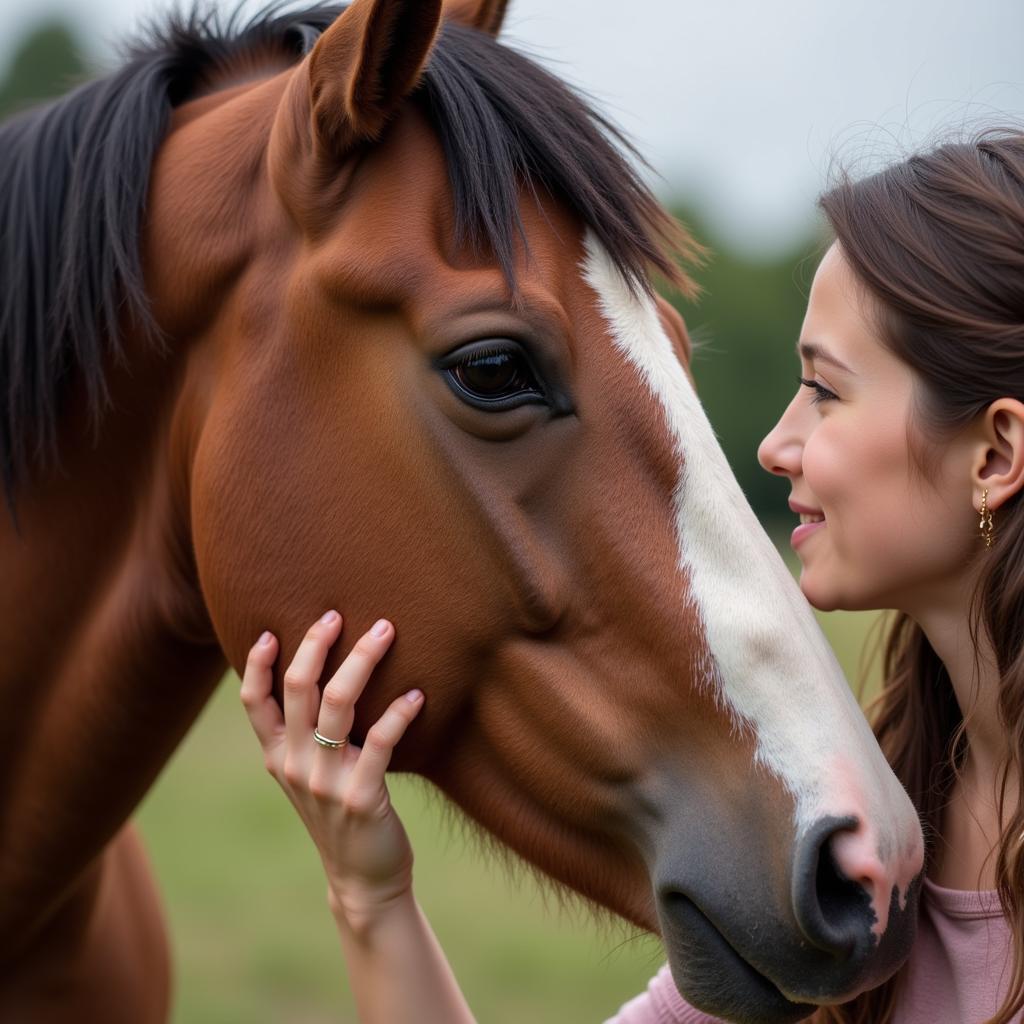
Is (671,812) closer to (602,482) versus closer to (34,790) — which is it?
(602,482)

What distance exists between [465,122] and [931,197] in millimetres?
725

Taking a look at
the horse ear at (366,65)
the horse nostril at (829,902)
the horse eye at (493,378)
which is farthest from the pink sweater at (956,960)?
the horse ear at (366,65)

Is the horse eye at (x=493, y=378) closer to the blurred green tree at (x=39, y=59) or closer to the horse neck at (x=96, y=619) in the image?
the horse neck at (x=96, y=619)

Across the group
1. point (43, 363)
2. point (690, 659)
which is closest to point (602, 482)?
point (690, 659)

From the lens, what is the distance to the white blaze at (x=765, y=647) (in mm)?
1489

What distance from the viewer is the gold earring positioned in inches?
66.7

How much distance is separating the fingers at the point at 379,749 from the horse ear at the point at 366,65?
0.81 meters

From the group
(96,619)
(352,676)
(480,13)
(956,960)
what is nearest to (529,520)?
(352,676)

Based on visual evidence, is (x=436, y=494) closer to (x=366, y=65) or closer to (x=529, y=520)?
(x=529, y=520)

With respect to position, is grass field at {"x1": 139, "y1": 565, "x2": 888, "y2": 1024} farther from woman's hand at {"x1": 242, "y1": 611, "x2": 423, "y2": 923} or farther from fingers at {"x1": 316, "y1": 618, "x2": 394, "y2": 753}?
fingers at {"x1": 316, "y1": 618, "x2": 394, "y2": 753}

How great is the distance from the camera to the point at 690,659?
158 cm

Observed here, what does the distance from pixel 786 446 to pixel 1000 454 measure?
34 centimetres

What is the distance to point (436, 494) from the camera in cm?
166

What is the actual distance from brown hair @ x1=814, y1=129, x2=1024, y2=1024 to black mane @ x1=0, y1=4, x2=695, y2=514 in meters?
0.32
